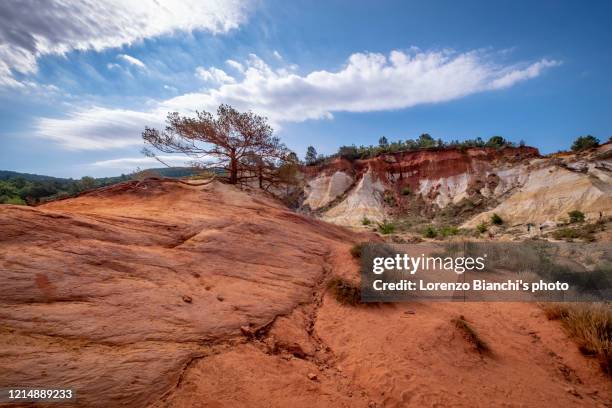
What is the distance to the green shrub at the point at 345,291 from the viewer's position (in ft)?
21.1

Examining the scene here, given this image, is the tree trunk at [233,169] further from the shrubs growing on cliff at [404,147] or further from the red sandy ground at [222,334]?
the shrubs growing on cliff at [404,147]

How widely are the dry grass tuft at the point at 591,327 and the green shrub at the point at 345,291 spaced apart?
12.5 ft

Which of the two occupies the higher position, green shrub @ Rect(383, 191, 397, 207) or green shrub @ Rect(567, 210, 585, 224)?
green shrub @ Rect(383, 191, 397, 207)

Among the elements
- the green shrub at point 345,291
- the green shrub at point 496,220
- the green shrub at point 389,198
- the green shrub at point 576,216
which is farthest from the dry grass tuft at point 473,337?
the green shrub at point 389,198

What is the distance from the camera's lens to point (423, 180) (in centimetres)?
3484

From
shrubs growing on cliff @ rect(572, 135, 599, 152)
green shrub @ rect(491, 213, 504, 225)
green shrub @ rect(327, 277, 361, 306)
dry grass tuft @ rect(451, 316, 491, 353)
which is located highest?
shrubs growing on cliff @ rect(572, 135, 599, 152)

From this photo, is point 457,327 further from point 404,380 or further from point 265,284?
point 265,284

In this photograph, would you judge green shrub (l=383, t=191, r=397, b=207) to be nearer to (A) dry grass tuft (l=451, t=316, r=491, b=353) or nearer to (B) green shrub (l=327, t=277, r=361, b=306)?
(B) green shrub (l=327, t=277, r=361, b=306)

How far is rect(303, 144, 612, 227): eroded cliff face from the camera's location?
23141 mm

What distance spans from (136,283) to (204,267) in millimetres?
1497

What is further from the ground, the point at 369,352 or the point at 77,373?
the point at 77,373

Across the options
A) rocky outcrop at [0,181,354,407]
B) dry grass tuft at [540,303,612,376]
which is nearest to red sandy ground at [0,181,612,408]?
rocky outcrop at [0,181,354,407]

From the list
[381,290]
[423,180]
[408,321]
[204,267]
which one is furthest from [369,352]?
[423,180]

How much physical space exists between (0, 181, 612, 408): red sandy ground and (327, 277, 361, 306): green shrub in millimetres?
203
